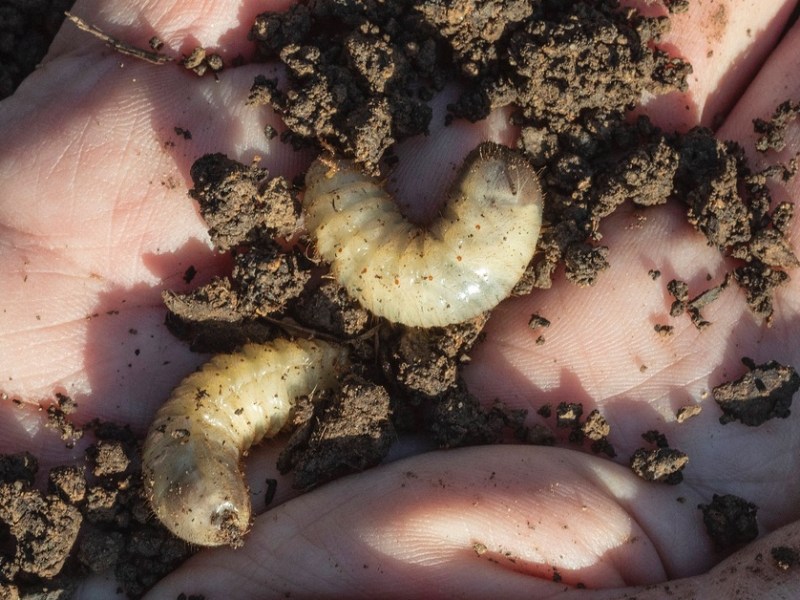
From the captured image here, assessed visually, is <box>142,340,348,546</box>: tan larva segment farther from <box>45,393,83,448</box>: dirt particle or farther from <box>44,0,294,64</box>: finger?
<box>44,0,294,64</box>: finger

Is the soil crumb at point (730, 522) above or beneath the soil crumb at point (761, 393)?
beneath

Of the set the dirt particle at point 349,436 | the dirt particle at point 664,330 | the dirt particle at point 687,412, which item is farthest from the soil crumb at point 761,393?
the dirt particle at point 349,436

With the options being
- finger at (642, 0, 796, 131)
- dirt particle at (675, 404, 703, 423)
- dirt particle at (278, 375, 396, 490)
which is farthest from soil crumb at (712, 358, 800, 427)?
dirt particle at (278, 375, 396, 490)

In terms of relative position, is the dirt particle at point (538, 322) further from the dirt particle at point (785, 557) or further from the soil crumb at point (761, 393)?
the dirt particle at point (785, 557)

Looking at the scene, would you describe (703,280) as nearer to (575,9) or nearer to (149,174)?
(575,9)

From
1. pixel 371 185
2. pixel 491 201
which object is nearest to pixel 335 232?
pixel 371 185

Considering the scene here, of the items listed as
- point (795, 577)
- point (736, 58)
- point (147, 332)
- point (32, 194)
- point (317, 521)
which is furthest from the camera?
point (736, 58)
